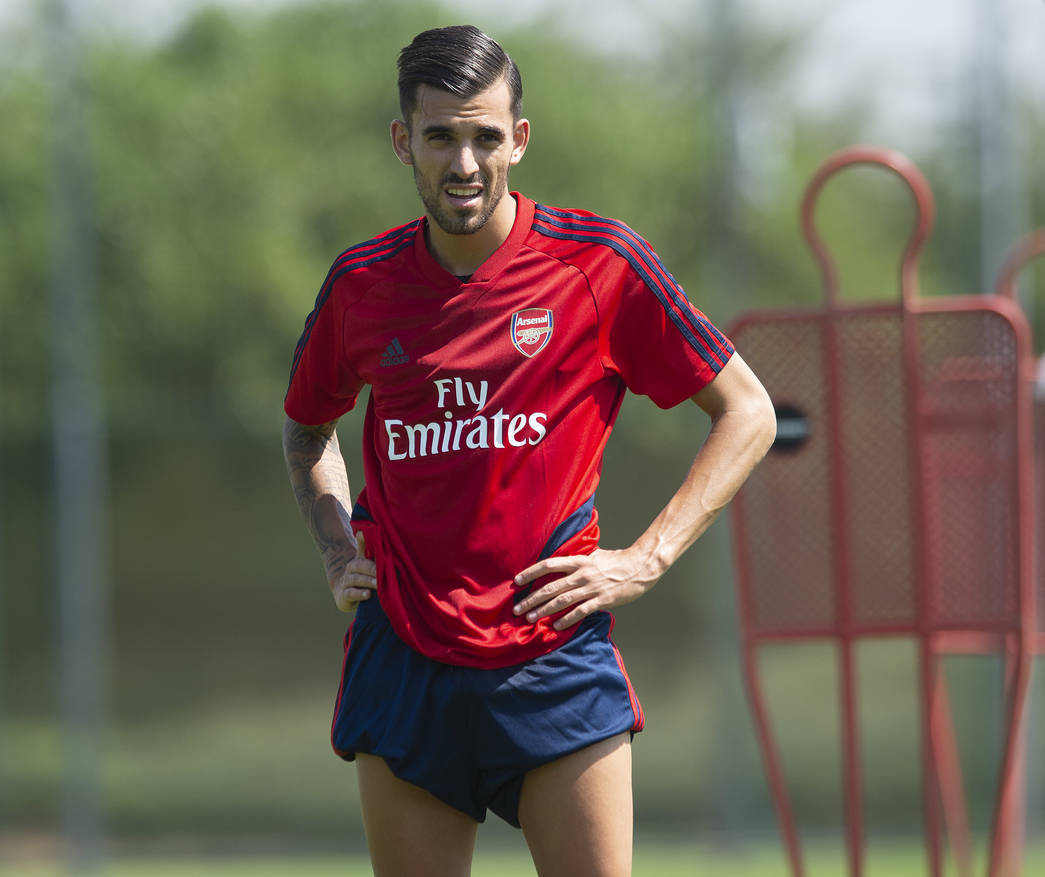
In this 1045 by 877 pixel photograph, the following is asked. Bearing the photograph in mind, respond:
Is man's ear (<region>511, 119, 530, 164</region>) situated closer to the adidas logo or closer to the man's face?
the man's face

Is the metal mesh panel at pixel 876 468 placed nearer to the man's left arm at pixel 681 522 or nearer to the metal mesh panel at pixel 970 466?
the metal mesh panel at pixel 970 466

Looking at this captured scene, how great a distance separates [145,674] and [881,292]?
5.97 metres

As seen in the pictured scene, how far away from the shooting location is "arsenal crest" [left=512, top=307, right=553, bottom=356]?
243cm

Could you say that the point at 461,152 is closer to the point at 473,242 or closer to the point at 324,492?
the point at 473,242

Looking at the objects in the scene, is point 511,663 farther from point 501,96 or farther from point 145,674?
point 145,674

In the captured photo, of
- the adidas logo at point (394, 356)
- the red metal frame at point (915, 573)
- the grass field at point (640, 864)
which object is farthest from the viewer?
the grass field at point (640, 864)

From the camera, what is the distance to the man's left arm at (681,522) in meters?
2.38

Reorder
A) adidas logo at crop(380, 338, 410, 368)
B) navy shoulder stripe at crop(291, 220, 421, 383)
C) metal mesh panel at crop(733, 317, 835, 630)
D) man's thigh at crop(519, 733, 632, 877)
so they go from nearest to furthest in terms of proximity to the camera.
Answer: man's thigh at crop(519, 733, 632, 877) → adidas logo at crop(380, 338, 410, 368) → navy shoulder stripe at crop(291, 220, 421, 383) → metal mesh panel at crop(733, 317, 835, 630)

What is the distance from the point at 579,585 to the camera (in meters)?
2.39

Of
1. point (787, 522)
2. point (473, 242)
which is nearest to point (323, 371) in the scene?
point (473, 242)

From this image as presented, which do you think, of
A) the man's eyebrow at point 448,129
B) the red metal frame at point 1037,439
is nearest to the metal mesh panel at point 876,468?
the red metal frame at point 1037,439

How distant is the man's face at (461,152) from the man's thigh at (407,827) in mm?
905

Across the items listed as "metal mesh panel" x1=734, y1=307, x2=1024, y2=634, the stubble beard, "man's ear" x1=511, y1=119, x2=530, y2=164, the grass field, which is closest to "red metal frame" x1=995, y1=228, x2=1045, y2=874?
"metal mesh panel" x1=734, y1=307, x2=1024, y2=634

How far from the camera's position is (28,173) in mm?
9586
